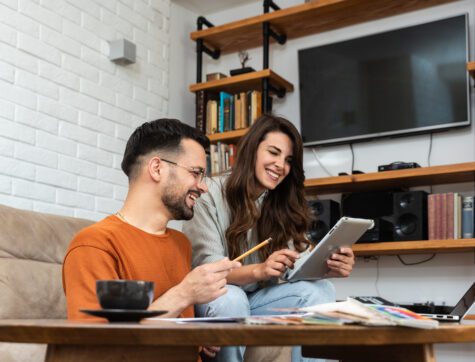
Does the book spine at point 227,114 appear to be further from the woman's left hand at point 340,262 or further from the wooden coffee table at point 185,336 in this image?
the wooden coffee table at point 185,336

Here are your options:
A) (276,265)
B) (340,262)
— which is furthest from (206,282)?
(340,262)

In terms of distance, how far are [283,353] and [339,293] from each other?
1.57 meters

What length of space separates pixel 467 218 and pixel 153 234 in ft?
6.23

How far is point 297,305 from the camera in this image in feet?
6.04

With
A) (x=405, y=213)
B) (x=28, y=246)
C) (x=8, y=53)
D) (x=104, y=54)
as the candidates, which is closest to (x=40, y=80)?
(x=8, y=53)

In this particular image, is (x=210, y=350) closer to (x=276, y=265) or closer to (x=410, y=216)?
(x=276, y=265)

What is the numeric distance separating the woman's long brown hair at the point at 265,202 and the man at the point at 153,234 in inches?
13.4

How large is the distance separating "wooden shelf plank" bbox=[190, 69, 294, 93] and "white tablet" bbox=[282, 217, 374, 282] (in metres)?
Result: 1.82

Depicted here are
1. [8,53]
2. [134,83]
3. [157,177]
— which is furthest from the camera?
[134,83]

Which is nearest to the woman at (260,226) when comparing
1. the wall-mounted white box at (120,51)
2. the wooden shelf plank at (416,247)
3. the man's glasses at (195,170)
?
the man's glasses at (195,170)

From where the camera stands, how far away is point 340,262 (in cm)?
196

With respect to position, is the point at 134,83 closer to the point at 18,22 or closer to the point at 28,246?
the point at 18,22

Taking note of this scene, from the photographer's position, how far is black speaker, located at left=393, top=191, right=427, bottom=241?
305 cm

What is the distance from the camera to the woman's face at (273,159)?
2.20m
